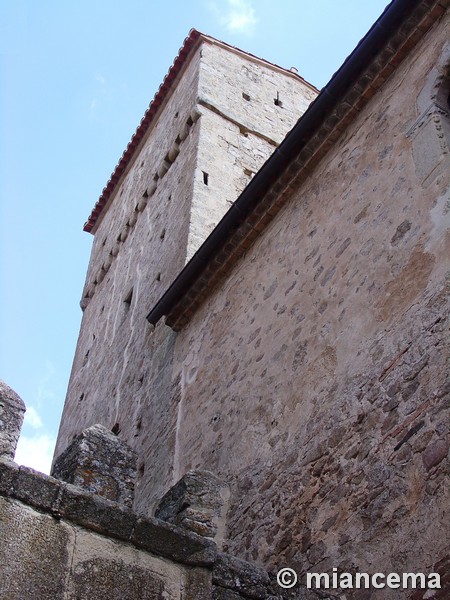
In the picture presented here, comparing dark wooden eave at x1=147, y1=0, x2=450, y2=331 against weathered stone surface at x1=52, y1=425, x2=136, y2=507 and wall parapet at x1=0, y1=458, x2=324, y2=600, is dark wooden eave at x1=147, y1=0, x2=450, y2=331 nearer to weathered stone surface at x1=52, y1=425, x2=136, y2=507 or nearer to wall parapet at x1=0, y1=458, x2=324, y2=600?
weathered stone surface at x1=52, y1=425, x2=136, y2=507

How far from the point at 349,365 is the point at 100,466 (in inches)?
73.8

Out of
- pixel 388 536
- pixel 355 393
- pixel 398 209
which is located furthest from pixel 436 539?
pixel 398 209

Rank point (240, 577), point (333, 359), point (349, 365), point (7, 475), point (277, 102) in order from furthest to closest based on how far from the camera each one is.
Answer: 1. point (277, 102)
2. point (333, 359)
3. point (349, 365)
4. point (240, 577)
5. point (7, 475)

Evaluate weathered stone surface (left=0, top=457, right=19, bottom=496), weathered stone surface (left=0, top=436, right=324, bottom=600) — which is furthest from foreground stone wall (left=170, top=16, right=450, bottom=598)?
weathered stone surface (left=0, top=457, right=19, bottom=496)

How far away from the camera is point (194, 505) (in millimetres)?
4148

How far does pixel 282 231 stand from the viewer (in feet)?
22.4

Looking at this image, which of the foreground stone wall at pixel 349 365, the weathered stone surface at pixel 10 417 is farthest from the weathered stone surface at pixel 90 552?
the foreground stone wall at pixel 349 365

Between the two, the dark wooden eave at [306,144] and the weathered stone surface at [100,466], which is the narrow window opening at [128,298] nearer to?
the dark wooden eave at [306,144]

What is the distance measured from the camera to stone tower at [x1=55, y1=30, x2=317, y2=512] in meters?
8.62

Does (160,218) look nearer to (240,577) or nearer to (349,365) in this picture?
(349,365)

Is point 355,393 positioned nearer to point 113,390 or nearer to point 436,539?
point 436,539

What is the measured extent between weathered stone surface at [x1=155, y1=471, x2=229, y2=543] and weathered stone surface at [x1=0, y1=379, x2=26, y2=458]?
1014 mm

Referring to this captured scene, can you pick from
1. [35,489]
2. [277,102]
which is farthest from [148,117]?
[35,489]

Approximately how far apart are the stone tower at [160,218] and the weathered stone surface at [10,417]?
356 centimetres
